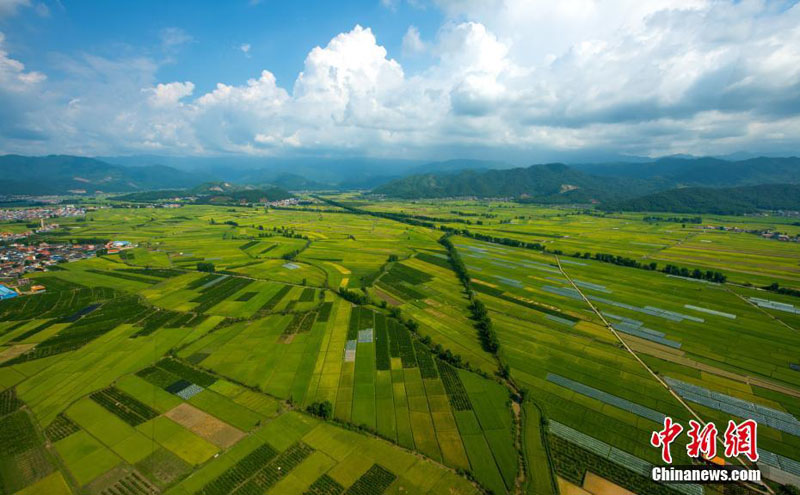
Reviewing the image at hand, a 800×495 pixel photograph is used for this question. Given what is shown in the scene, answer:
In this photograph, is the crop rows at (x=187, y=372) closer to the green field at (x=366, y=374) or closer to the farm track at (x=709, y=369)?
the green field at (x=366, y=374)

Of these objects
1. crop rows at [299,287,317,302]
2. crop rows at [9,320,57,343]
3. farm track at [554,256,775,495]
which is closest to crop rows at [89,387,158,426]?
crop rows at [9,320,57,343]

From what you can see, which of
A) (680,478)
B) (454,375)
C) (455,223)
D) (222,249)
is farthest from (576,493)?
(455,223)

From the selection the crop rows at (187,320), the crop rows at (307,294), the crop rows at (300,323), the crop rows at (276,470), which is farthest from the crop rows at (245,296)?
the crop rows at (276,470)

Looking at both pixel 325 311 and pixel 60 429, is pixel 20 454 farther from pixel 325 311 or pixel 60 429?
pixel 325 311

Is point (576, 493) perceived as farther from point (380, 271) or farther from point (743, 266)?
point (743, 266)

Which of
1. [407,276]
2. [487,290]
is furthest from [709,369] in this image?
[407,276]
